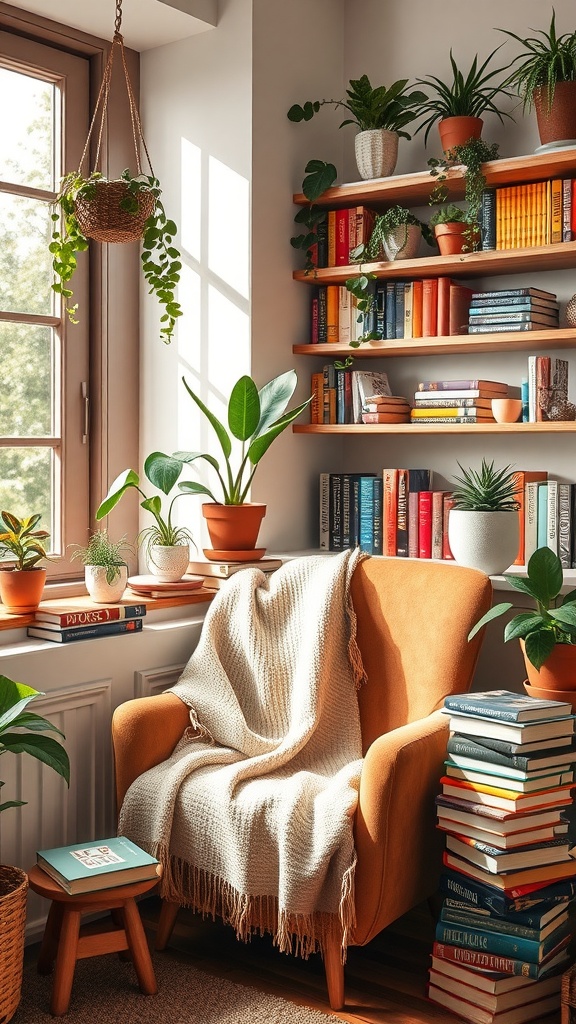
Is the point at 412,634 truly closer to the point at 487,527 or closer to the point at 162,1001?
the point at 487,527

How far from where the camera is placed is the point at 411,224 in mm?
3195

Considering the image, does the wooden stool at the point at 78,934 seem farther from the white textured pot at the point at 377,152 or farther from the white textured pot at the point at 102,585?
the white textured pot at the point at 377,152

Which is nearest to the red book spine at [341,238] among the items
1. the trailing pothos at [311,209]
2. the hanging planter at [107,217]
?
the trailing pothos at [311,209]

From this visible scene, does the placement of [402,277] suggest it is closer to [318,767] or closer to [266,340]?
[266,340]

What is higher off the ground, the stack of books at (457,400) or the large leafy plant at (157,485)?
the stack of books at (457,400)

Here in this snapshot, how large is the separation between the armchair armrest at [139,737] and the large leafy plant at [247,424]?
72 centimetres

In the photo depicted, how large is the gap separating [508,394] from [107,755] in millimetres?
1606

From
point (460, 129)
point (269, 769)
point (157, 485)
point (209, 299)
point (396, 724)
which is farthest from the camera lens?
point (209, 299)

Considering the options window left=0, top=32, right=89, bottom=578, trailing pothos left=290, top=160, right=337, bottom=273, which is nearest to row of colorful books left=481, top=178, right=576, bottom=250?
trailing pothos left=290, top=160, right=337, bottom=273

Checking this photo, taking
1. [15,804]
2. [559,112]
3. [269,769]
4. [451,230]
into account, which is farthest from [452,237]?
[15,804]

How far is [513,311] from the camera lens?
2986 millimetres

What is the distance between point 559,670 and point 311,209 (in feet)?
5.63

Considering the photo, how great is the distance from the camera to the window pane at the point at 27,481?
311 cm

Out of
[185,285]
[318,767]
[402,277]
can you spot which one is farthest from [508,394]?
[318,767]
